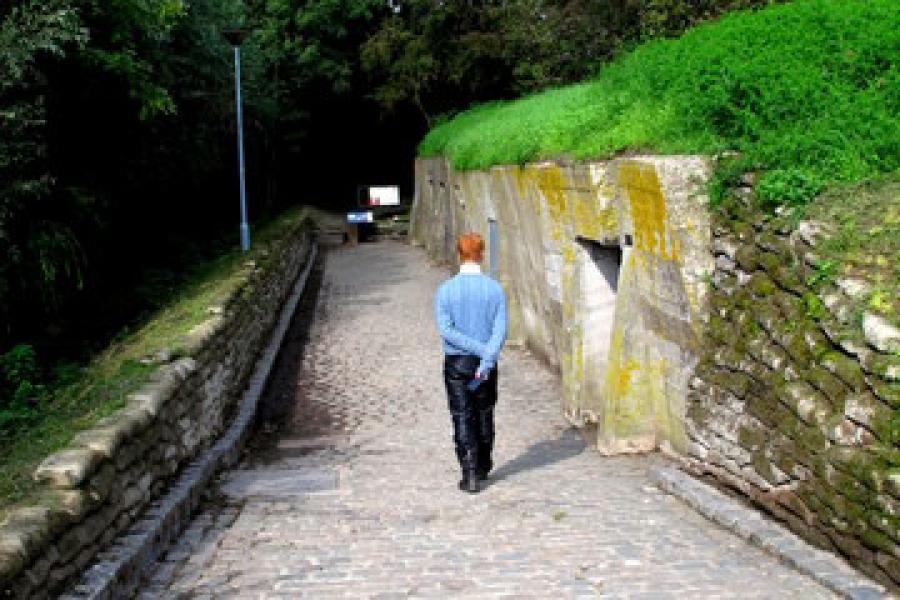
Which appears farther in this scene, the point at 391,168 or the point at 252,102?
the point at 391,168

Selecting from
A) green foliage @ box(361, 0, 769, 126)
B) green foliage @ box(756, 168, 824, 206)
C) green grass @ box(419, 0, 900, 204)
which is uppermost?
green foliage @ box(361, 0, 769, 126)

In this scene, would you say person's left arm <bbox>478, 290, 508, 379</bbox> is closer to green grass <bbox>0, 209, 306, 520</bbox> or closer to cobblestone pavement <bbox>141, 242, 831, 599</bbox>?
cobblestone pavement <bbox>141, 242, 831, 599</bbox>

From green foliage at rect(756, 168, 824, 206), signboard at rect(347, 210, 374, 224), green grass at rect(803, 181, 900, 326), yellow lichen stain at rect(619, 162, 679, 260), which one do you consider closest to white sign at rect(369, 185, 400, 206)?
signboard at rect(347, 210, 374, 224)

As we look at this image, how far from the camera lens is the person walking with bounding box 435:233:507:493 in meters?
6.46

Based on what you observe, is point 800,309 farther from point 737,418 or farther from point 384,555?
point 384,555

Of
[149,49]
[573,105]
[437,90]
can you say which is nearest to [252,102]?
[437,90]

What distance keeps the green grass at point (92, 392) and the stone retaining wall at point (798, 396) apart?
4005 mm

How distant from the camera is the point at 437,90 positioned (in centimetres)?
2955

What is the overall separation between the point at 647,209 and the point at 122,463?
14.3ft

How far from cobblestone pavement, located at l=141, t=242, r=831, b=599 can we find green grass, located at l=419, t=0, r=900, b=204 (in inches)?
91.7

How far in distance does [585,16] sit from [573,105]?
227 inches

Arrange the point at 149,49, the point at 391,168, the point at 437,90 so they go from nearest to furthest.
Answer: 1. the point at 149,49
2. the point at 437,90
3. the point at 391,168

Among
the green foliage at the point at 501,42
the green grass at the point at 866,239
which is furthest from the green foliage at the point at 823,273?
the green foliage at the point at 501,42

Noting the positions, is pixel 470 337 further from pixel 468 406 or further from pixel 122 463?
pixel 122 463
